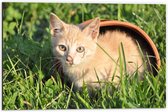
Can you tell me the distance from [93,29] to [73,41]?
0.11 metres

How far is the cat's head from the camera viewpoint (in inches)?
113

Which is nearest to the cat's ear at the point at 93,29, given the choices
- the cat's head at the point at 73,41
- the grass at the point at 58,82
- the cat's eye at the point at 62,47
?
the cat's head at the point at 73,41

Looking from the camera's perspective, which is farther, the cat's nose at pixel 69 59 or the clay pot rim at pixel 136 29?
the clay pot rim at pixel 136 29

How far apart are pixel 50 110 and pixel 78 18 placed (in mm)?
852

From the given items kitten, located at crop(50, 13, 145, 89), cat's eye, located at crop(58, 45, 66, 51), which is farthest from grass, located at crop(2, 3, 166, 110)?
cat's eye, located at crop(58, 45, 66, 51)

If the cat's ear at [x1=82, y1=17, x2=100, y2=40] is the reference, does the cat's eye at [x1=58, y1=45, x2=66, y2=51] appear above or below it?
below

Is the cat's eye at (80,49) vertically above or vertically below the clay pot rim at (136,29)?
below

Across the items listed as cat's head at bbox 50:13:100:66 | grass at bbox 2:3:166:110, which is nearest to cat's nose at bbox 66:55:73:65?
cat's head at bbox 50:13:100:66

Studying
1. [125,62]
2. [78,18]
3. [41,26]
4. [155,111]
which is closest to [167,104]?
[155,111]

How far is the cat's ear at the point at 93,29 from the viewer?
2918mm

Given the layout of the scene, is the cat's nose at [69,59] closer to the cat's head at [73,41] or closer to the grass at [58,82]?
the cat's head at [73,41]

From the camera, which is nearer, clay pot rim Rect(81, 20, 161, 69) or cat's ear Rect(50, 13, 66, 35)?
cat's ear Rect(50, 13, 66, 35)

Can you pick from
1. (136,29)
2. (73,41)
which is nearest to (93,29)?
(73,41)

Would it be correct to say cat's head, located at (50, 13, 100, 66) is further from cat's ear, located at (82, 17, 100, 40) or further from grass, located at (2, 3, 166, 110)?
grass, located at (2, 3, 166, 110)
